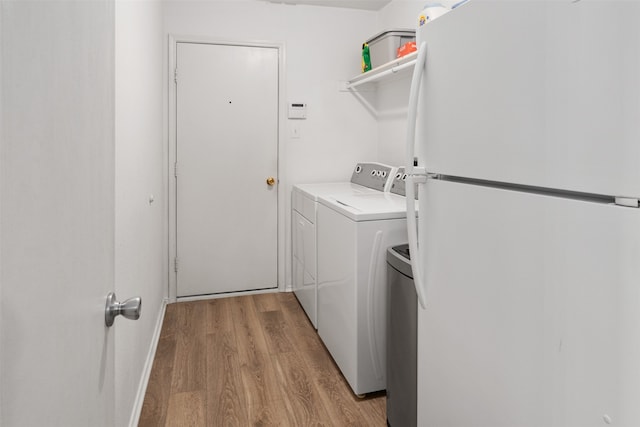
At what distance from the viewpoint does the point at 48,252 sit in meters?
0.45

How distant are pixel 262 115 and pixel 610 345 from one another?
9.98 feet

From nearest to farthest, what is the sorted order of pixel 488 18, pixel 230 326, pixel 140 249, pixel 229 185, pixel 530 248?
pixel 530 248
pixel 488 18
pixel 140 249
pixel 230 326
pixel 229 185

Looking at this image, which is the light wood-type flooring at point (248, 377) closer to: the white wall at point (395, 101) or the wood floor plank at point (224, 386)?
the wood floor plank at point (224, 386)

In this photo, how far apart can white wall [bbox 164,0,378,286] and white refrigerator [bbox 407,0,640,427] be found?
92.2 inches

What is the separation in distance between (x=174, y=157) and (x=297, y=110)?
1.06m

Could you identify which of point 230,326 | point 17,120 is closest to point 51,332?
point 17,120

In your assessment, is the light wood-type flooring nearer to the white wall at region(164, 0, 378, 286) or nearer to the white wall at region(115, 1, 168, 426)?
the white wall at region(115, 1, 168, 426)

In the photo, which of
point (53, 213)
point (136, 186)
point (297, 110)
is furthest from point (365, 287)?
point (297, 110)

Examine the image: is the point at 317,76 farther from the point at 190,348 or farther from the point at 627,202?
the point at 627,202

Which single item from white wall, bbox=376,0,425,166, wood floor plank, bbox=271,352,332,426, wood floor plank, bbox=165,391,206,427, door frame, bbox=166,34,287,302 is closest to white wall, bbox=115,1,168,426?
wood floor plank, bbox=165,391,206,427

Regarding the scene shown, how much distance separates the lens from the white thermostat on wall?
343cm

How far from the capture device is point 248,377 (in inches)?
86.4

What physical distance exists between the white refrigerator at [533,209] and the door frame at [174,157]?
2.33m

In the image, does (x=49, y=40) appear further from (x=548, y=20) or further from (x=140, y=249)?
(x=140, y=249)
